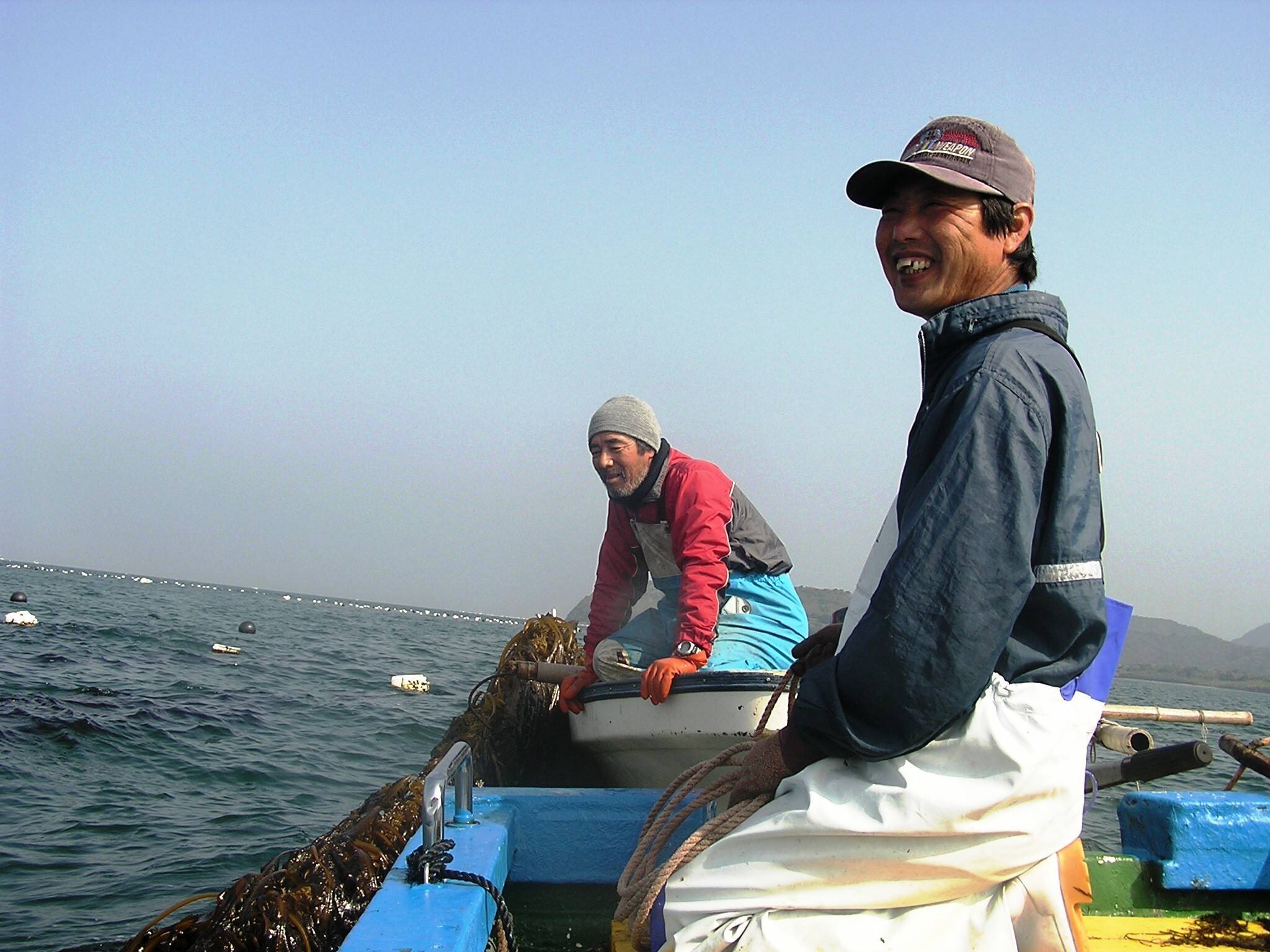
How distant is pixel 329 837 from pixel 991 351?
3.30m

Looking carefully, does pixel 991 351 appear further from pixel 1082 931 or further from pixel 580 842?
pixel 580 842

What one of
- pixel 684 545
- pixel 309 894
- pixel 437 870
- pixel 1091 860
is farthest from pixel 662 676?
pixel 437 870

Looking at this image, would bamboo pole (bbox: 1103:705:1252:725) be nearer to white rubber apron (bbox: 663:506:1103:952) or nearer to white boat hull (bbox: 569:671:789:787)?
white boat hull (bbox: 569:671:789:787)

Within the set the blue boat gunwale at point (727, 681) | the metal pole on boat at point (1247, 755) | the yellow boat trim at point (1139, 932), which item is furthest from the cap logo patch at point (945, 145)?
the metal pole on boat at point (1247, 755)

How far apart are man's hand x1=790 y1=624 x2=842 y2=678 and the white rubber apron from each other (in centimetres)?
68

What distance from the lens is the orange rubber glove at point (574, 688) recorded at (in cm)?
557

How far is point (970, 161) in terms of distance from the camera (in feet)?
7.08

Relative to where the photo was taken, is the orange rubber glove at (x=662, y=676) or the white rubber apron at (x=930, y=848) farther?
the orange rubber glove at (x=662, y=676)

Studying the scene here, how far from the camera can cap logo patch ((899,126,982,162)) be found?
217 cm

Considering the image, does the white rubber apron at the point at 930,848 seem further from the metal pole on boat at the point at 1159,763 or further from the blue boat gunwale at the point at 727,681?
the metal pole on boat at the point at 1159,763

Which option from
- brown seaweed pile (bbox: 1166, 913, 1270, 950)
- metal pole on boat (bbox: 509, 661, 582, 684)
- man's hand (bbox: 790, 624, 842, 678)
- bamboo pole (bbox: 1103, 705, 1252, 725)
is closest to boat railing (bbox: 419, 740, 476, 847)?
man's hand (bbox: 790, 624, 842, 678)

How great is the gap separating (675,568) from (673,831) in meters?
3.29

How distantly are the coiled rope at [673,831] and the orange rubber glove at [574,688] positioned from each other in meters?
2.71

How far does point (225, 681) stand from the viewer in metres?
17.7
